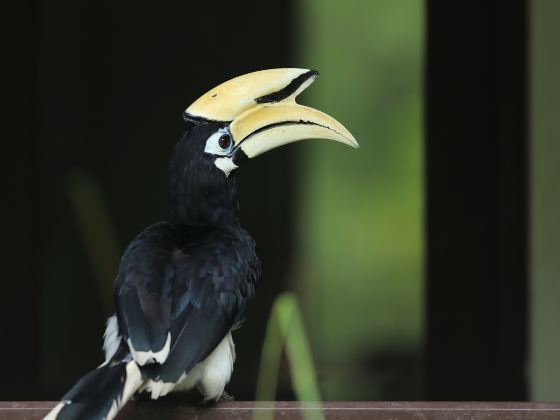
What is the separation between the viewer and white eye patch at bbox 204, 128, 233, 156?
7.36 feet

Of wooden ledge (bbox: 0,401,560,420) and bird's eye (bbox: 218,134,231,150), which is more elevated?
bird's eye (bbox: 218,134,231,150)

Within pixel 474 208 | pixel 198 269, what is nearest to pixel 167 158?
pixel 474 208

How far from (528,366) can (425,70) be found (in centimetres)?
88

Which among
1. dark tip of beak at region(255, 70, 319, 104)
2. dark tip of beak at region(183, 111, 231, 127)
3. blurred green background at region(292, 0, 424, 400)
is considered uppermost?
dark tip of beak at region(255, 70, 319, 104)

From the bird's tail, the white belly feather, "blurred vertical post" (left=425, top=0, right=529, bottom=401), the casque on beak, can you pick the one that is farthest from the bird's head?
"blurred vertical post" (left=425, top=0, right=529, bottom=401)

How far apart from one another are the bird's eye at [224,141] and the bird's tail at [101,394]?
0.56 metres

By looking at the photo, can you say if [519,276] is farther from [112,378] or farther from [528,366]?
[112,378]

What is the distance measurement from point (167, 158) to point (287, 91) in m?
1.39

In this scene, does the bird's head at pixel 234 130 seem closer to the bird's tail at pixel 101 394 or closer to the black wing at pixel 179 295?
the black wing at pixel 179 295

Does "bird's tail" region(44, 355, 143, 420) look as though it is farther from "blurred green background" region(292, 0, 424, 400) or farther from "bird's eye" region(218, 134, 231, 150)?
"blurred green background" region(292, 0, 424, 400)

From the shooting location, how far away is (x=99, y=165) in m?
3.59

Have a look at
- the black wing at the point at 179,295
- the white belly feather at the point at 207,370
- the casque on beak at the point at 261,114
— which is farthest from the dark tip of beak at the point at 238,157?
the white belly feather at the point at 207,370

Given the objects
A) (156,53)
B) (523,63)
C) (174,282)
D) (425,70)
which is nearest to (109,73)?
(156,53)

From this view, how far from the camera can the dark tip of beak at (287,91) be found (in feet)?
7.36
